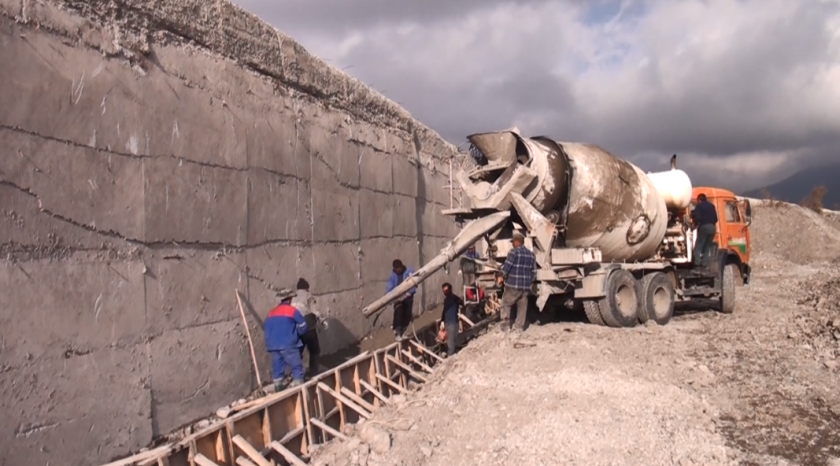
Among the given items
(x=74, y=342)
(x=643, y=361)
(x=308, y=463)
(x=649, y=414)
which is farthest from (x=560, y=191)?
(x=74, y=342)

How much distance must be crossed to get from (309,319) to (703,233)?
797 cm

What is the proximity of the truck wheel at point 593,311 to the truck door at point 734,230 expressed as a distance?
4728 mm

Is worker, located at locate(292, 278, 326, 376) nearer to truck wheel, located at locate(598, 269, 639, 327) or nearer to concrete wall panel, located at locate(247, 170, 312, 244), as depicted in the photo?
concrete wall panel, located at locate(247, 170, 312, 244)

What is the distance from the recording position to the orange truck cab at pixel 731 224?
44.2ft

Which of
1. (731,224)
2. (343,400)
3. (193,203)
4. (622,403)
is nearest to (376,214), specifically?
(343,400)

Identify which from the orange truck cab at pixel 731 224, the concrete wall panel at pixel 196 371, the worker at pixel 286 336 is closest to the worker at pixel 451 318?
the worker at pixel 286 336

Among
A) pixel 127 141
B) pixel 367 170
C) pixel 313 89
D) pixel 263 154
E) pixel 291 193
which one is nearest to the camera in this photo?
pixel 127 141

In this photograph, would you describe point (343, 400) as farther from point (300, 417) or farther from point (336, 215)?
point (336, 215)

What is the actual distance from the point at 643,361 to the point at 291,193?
4771 millimetres

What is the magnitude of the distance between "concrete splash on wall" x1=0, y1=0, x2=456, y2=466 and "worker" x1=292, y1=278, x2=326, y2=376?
29 cm

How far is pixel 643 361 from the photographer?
8.12 m

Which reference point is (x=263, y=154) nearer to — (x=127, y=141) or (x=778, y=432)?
(x=127, y=141)

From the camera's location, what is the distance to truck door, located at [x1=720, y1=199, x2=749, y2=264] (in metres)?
13.6

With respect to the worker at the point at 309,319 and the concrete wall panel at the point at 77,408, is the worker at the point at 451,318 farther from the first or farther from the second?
the concrete wall panel at the point at 77,408
